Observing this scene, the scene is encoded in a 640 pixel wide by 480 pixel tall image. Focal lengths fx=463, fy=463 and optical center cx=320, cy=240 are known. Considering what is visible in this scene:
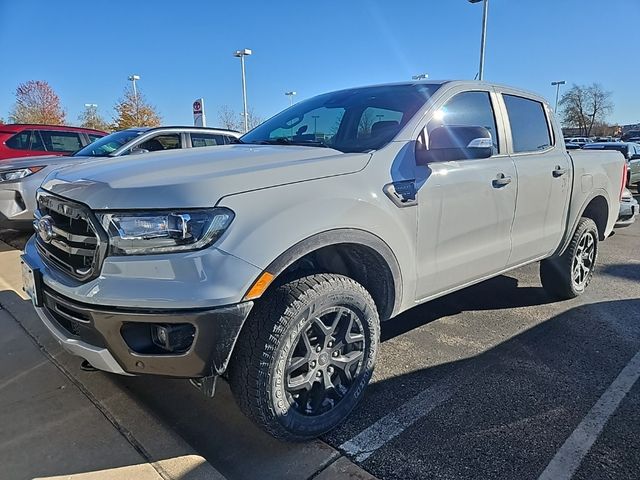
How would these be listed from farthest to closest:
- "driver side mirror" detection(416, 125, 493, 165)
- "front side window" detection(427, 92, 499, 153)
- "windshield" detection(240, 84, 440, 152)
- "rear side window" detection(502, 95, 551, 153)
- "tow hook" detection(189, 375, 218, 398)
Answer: "rear side window" detection(502, 95, 551, 153), "front side window" detection(427, 92, 499, 153), "windshield" detection(240, 84, 440, 152), "driver side mirror" detection(416, 125, 493, 165), "tow hook" detection(189, 375, 218, 398)

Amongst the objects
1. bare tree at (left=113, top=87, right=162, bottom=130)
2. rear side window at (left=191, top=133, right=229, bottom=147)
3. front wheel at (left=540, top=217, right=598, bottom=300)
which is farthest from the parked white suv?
bare tree at (left=113, top=87, right=162, bottom=130)

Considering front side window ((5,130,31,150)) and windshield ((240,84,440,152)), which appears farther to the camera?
front side window ((5,130,31,150))

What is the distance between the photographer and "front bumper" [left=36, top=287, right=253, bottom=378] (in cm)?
187

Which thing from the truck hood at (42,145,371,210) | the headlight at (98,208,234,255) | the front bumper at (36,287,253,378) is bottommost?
the front bumper at (36,287,253,378)

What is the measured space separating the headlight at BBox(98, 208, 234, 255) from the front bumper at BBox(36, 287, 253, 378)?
0.85 feet

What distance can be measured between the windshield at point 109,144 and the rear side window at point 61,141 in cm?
249

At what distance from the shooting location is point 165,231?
6.21 ft

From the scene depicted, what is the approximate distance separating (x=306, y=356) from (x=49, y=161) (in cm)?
581

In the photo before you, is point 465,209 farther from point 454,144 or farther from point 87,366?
point 87,366

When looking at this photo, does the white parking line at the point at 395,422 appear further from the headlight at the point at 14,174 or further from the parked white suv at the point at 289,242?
the headlight at the point at 14,174

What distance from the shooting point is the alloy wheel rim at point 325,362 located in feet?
7.50

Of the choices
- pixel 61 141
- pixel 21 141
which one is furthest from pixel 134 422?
pixel 61 141

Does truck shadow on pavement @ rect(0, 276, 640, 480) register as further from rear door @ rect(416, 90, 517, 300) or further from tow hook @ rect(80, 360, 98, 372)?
rear door @ rect(416, 90, 517, 300)

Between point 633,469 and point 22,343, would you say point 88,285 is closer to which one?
point 22,343
